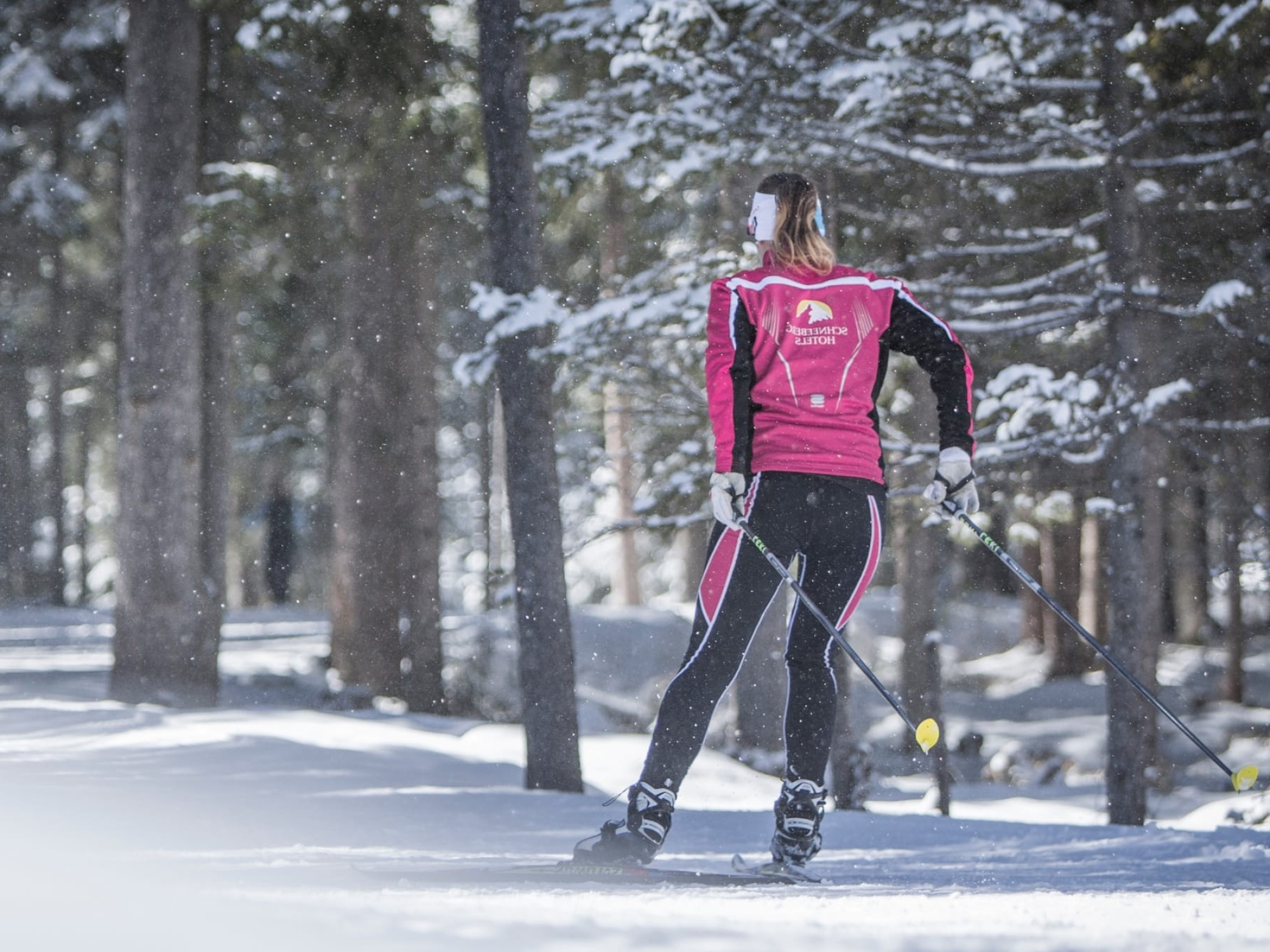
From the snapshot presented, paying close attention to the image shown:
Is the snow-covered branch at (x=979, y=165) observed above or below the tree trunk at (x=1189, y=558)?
above

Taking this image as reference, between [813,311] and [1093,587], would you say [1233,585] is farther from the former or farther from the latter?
[813,311]

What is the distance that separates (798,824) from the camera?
4.30m

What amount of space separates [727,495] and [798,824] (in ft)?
3.75

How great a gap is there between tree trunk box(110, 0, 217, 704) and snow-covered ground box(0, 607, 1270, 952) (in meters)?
1.46

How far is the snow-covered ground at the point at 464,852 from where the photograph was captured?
2.60 meters

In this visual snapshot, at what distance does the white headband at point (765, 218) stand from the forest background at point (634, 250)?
2.89m

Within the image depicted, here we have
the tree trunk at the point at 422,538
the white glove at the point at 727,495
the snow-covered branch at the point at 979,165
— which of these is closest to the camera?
the white glove at the point at 727,495

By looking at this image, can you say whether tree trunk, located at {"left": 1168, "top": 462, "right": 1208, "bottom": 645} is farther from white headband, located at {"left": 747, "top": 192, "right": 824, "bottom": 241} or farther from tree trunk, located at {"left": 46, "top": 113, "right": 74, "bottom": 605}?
tree trunk, located at {"left": 46, "top": 113, "right": 74, "bottom": 605}

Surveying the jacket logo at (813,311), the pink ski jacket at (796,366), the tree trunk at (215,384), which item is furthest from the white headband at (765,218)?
the tree trunk at (215,384)

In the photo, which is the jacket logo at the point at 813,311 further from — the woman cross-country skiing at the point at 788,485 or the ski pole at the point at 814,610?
the ski pole at the point at 814,610

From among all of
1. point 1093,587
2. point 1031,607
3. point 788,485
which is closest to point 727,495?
point 788,485

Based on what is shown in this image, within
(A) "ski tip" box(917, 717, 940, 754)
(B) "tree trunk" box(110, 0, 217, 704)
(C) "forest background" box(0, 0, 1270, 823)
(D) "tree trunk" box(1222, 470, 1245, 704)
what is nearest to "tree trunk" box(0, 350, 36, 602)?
(C) "forest background" box(0, 0, 1270, 823)

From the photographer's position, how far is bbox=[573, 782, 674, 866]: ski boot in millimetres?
4156

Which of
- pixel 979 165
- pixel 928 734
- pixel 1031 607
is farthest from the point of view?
pixel 1031 607
